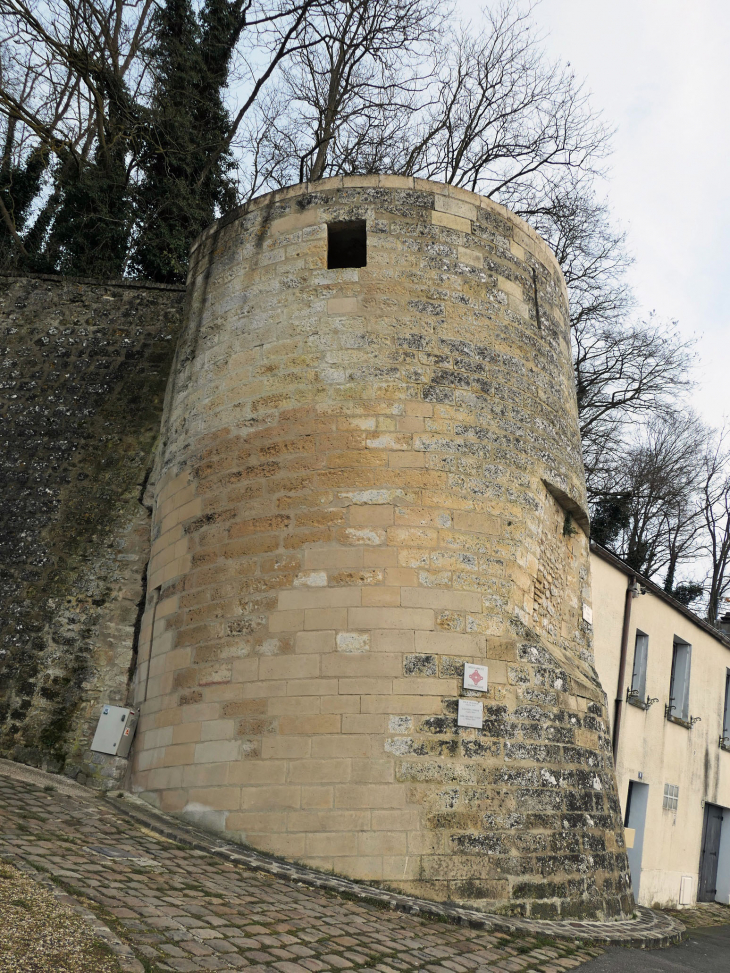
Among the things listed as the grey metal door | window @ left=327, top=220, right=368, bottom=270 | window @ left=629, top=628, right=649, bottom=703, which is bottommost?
the grey metal door

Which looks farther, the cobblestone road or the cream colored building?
the cream colored building

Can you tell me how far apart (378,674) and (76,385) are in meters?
5.77

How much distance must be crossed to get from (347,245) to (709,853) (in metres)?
10.9

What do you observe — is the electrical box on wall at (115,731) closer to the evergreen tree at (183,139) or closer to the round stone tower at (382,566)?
the round stone tower at (382,566)

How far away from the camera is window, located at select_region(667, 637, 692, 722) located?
1309 centimetres

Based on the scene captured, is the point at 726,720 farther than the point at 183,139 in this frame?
Yes

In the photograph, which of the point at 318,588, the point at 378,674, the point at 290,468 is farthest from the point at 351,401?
the point at 378,674

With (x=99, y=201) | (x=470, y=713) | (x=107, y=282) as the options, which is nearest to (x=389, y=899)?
(x=470, y=713)

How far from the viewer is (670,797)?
12.4 m

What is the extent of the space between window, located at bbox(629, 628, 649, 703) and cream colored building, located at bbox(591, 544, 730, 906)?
13mm

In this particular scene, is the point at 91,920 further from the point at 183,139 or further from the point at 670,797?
the point at 183,139

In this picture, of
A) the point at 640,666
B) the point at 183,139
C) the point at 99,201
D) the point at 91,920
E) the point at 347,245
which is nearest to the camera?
the point at 91,920

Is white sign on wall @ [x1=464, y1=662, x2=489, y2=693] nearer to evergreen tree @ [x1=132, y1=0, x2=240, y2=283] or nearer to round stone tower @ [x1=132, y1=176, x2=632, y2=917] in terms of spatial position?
round stone tower @ [x1=132, y1=176, x2=632, y2=917]

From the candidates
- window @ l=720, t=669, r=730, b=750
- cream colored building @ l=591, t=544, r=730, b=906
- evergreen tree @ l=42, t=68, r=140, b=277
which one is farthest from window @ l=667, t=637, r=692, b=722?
evergreen tree @ l=42, t=68, r=140, b=277
